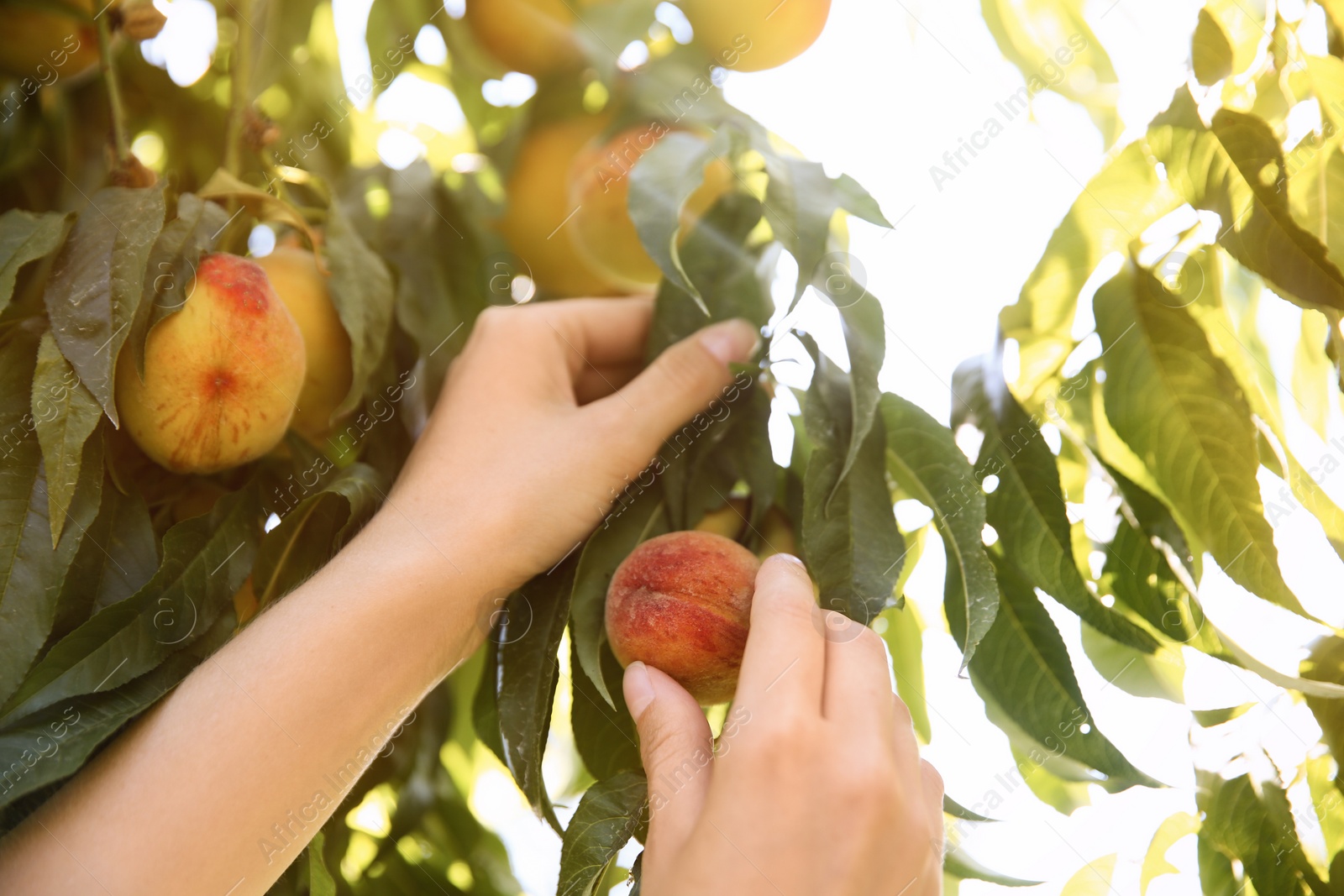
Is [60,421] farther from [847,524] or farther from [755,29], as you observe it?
[755,29]

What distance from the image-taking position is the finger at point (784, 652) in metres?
0.54

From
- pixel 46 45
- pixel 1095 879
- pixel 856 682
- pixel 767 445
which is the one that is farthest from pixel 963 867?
pixel 46 45

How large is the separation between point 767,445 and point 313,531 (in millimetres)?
373

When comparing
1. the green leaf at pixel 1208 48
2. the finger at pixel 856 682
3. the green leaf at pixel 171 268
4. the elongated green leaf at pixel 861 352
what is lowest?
the green leaf at pixel 171 268

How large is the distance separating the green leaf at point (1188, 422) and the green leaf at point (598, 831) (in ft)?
1.40

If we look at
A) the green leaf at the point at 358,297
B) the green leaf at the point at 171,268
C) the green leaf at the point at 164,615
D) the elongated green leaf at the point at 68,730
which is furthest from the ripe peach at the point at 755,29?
the elongated green leaf at the point at 68,730

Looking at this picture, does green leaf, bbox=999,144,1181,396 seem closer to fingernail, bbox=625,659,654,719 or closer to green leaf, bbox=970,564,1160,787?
green leaf, bbox=970,564,1160,787

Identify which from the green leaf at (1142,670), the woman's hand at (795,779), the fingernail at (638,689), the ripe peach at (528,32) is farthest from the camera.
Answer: the ripe peach at (528,32)

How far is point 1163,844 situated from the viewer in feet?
2.40

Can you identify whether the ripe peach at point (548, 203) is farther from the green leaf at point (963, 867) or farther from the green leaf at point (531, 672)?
the green leaf at point (963, 867)

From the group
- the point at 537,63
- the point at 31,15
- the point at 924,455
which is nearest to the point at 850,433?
the point at 924,455

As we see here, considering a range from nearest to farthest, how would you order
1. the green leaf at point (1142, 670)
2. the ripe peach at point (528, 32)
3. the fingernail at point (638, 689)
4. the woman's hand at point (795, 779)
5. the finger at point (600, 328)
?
the woman's hand at point (795, 779), the fingernail at point (638, 689), the green leaf at point (1142, 670), the finger at point (600, 328), the ripe peach at point (528, 32)

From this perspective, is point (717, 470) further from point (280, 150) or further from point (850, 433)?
point (280, 150)

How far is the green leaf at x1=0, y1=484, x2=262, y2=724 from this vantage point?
24.0 inches
